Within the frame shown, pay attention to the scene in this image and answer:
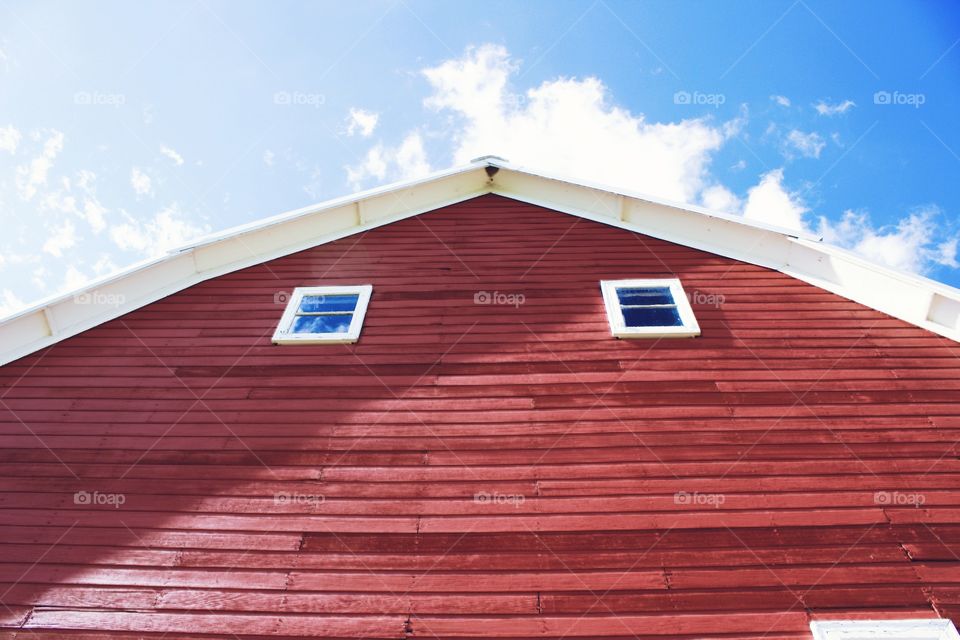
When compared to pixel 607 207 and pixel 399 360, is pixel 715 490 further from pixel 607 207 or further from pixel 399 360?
pixel 607 207

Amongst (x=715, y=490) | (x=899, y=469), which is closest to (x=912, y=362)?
(x=899, y=469)

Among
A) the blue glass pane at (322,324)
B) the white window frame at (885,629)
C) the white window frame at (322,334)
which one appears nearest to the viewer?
the white window frame at (885,629)

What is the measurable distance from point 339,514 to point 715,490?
10.9ft

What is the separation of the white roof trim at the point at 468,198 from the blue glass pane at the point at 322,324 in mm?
1718

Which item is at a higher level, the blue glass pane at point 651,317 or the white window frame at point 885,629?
the blue glass pane at point 651,317

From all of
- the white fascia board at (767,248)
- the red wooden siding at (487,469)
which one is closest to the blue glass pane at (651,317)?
the red wooden siding at (487,469)

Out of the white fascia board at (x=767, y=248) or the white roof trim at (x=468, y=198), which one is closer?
the white fascia board at (x=767, y=248)

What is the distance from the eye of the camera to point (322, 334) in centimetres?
689

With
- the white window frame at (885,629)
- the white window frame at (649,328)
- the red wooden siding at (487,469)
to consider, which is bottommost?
the white window frame at (885,629)

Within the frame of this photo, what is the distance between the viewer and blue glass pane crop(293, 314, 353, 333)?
708 cm

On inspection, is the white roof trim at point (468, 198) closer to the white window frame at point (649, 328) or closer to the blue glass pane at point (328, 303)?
the white window frame at point (649, 328)

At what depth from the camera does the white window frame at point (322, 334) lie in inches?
268

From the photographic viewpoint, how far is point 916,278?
261 inches

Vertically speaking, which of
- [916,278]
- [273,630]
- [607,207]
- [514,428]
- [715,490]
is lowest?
[273,630]
